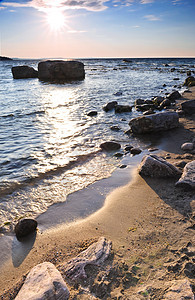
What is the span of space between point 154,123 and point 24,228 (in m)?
5.02

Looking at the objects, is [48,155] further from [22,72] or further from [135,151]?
[22,72]

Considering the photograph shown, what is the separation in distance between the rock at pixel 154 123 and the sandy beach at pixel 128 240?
10.4 ft

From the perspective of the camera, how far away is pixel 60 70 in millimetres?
23875

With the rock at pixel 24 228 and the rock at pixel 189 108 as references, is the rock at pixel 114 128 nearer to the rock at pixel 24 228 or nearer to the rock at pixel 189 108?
the rock at pixel 189 108

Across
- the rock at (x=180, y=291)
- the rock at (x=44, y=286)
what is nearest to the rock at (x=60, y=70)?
the rock at (x=44, y=286)

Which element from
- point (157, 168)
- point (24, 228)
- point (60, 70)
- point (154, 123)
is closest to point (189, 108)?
point (154, 123)

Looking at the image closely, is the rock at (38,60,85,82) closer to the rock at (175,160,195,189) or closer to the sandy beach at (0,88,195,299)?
the sandy beach at (0,88,195,299)

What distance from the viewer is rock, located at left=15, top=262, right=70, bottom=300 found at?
5.14 feet

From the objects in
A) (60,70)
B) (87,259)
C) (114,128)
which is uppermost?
(60,70)

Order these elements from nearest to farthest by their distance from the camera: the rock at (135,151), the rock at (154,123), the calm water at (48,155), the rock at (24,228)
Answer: the rock at (24,228), the calm water at (48,155), the rock at (135,151), the rock at (154,123)

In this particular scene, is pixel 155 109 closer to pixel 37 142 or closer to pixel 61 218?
pixel 37 142

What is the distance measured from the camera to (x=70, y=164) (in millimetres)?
4566

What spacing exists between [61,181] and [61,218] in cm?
109

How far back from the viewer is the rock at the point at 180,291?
1.52m
